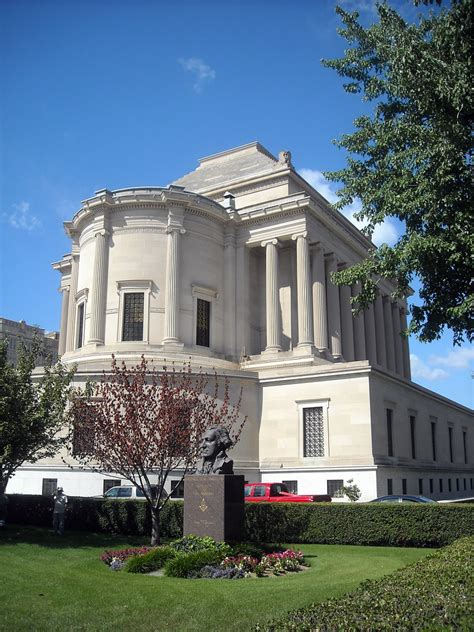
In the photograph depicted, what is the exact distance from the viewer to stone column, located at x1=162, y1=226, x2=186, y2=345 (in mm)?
41531

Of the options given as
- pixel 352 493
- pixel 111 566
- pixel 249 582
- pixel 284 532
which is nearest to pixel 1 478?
pixel 111 566

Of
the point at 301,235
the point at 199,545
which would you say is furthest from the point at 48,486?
the point at 301,235

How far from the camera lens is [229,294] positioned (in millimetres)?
46281

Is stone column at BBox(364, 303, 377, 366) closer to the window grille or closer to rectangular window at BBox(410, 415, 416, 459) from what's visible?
rectangular window at BBox(410, 415, 416, 459)

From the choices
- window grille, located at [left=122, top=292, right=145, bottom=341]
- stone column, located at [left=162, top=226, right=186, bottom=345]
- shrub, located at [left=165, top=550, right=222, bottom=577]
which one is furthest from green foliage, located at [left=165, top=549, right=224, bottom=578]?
window grille, located at [left=122, top=292, right=145, bottom=341]

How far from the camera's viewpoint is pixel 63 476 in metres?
34.6

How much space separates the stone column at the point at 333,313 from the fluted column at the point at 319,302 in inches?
55.2

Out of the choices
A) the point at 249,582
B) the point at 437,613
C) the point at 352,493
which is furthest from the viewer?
the point at 352,493

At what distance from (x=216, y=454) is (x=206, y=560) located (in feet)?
12.3

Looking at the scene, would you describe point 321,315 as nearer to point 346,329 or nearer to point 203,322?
point 346,329

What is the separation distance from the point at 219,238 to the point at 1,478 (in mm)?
27549

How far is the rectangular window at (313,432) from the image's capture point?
35.0m

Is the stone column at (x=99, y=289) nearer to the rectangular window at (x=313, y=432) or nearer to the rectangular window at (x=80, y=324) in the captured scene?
the rectangular window at (x=80, y=324)

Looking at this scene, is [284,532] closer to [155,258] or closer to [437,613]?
[437,613]
